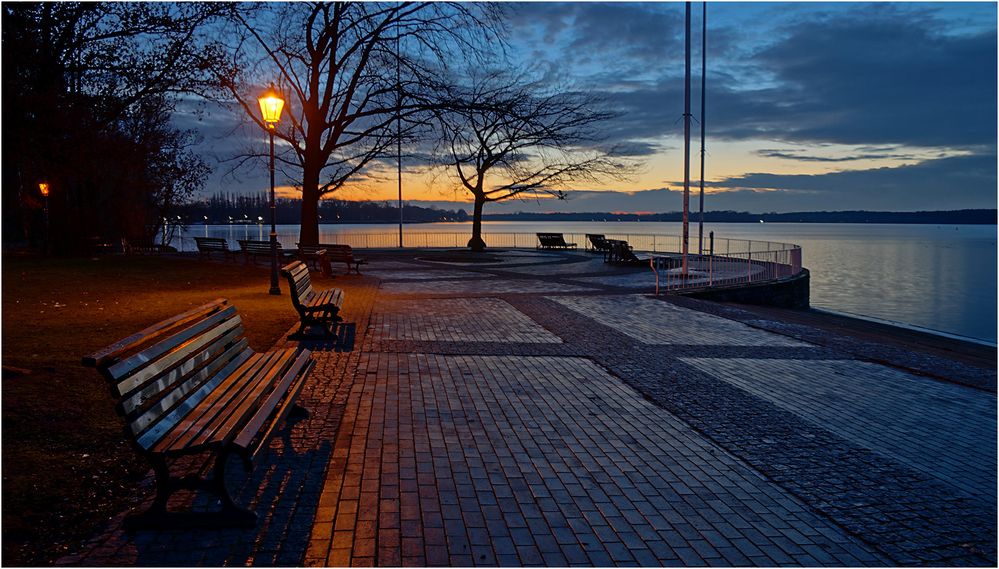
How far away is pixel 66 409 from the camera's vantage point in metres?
5.57

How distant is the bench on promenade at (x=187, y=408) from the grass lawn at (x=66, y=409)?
0.41m

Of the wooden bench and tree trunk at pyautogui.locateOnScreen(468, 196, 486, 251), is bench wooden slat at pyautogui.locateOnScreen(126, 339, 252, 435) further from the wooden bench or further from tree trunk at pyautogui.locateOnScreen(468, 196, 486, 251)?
tree trunk at pyautogui.locateOnScreen(468, 196, 486, 251)

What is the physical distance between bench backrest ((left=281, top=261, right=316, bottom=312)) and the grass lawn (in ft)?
2.10

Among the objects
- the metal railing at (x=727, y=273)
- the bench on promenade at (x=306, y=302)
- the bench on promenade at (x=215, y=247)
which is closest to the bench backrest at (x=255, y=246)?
the bench on promenade at (x=215, y=247)

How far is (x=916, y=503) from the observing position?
14.0 ft

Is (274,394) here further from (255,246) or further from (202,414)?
(255,246)

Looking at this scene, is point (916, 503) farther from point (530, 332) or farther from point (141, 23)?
point (141, 23)

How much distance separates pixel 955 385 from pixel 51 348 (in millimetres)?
10591

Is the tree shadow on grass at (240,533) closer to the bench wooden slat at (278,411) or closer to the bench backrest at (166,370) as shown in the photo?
the bench wooden slat at (278,411)

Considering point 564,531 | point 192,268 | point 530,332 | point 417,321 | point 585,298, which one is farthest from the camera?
Result: point 192,268

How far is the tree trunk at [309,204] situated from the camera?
2370 centimetres

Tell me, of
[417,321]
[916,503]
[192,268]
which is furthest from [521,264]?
[916,503]

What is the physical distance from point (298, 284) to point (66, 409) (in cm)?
403

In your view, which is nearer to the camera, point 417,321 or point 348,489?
point 348,489
